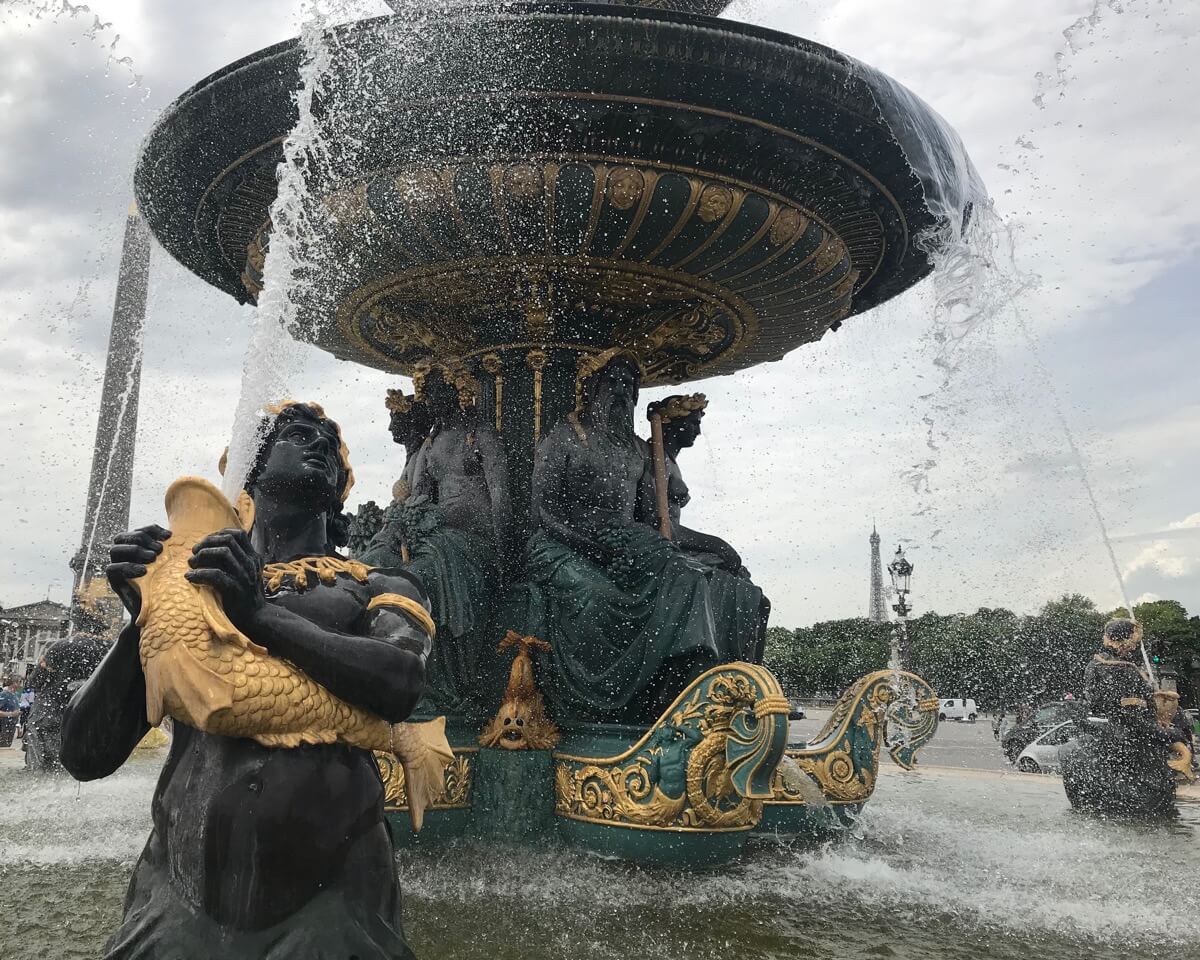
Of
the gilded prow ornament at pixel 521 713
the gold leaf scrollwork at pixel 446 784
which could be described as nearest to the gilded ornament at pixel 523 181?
the gilded prow ornament at pixel 521 713

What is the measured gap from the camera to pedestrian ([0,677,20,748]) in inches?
599

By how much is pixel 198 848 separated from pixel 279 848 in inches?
7.0

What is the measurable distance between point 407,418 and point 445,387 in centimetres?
48

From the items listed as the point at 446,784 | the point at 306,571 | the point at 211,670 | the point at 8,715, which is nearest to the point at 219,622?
the point at 211,670

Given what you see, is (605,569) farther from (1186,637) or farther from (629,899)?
(1186,637)

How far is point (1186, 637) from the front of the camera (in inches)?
1987

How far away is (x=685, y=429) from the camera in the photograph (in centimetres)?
731

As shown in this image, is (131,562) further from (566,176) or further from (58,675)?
(58,675)

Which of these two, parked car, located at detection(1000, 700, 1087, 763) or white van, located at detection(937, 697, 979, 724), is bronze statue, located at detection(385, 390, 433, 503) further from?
white van, located at detection(937, 697, 979, 724)

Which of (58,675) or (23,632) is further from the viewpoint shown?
(23,632)

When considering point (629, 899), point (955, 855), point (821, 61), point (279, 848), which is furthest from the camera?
point (955, 855)

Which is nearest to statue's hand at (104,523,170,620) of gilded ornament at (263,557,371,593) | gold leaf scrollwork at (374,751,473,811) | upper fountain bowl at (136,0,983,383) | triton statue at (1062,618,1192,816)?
gilded ornament at (263,557,371,593)

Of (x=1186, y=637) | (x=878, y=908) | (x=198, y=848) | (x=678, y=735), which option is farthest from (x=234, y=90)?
(x=1186, y=637)

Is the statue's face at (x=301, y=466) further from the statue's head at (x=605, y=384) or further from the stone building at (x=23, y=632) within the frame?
the stone building at (x=23, y=632)
